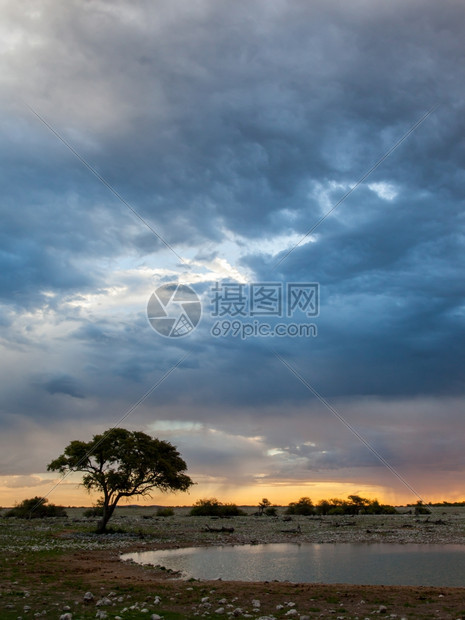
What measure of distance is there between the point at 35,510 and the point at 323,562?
6128cm

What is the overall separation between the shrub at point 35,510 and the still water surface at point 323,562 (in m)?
49.4

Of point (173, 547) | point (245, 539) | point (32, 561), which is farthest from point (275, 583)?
point (245, 539)

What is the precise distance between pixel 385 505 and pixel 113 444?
80.4 metres

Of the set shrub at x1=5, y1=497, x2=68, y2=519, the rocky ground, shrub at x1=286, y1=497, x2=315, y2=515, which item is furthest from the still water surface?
shrub at x1=286, y1=497, x2=315, y2=515

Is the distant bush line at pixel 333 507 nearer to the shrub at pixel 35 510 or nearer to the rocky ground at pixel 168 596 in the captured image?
the shrub at pixel 35 510

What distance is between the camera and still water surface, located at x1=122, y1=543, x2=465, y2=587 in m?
21.4

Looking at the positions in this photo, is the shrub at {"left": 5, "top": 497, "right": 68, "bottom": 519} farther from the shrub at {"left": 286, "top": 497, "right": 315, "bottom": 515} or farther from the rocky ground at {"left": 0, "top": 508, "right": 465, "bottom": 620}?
the rocky ground at {"left": 0, "top": 508, "right": 465, "bottom": 620}

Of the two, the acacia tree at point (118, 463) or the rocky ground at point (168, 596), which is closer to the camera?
the rocky ground at point (168, 596)

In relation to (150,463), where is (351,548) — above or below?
below

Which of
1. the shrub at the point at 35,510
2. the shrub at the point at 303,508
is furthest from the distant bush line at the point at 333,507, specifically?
the shrub at the point at 35,510

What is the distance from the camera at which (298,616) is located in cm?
1296

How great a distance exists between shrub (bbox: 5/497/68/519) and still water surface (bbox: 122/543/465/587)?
49360 mm

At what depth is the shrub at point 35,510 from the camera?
72.8m

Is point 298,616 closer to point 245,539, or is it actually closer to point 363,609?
point 363,609
